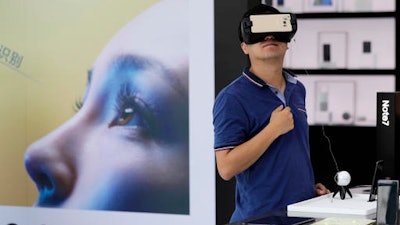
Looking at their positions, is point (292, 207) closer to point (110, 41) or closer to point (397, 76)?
point (110, 41)

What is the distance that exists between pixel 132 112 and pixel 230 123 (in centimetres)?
162

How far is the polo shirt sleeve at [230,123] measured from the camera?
3426 millimetres

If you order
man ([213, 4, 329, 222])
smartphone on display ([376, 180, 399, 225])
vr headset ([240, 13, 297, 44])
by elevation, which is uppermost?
vr headset ([240, 13, 297, 44])

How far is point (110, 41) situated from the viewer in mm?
5000

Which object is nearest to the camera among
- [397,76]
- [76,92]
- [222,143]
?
[222,143]

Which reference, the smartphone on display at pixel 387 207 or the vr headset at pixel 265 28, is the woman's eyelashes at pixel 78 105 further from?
the smartphone on display at pixel 387 207

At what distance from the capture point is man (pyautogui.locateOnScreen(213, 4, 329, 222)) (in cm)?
342

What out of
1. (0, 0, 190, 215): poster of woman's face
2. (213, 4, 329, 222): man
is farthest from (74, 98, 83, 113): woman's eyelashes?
(213, 4, 329, 222): man

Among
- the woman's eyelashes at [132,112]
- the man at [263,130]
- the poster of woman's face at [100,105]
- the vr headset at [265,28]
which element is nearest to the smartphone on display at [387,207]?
the man at [263,130]

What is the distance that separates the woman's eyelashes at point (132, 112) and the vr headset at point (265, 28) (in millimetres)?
1481

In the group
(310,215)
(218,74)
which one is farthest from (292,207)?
(218,74)

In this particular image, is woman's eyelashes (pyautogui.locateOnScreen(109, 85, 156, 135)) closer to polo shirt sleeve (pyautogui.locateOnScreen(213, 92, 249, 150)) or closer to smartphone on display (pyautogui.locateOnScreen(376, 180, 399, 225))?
polo shirt sleeve (pyautogui.locateOnScreen(213, 92, 249, 150))

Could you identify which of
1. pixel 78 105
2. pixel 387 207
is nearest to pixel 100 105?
pixel 78 105

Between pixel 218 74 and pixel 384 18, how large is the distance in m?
3.23
